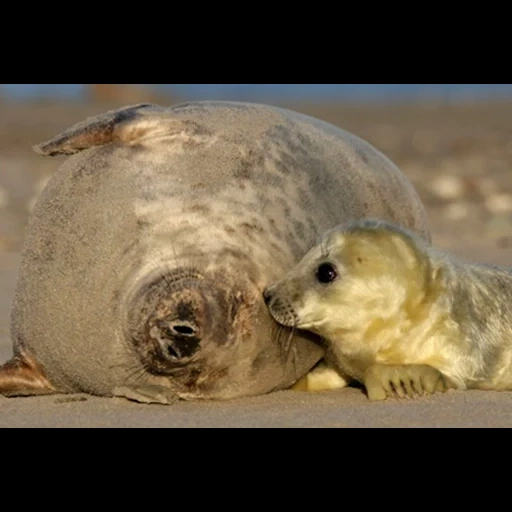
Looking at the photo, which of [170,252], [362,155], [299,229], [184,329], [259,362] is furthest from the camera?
[362,155]

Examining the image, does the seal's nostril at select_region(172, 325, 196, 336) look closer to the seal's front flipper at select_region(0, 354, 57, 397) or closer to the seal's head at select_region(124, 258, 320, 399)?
the seal's head at select_region(124, 258, 320, 399)

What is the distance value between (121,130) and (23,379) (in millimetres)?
1006

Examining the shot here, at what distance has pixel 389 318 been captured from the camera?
5.30 meters

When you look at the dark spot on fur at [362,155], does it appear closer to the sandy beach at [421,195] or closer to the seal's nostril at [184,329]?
the sandy beach at [421,195]

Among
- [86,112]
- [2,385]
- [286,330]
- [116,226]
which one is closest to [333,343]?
[286,330]

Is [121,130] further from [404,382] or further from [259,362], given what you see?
[404,382]

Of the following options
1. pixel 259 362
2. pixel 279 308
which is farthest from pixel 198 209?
pixel 259 362

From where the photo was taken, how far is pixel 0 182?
14.1 meters

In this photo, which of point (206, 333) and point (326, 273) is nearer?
point (206, 333)

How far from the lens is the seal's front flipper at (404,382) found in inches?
203

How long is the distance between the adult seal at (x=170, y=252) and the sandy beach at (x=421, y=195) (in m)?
0.12

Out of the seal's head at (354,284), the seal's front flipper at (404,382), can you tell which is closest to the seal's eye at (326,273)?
the seal's head at (354,284)

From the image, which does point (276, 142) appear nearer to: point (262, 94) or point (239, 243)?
point (239, 243)

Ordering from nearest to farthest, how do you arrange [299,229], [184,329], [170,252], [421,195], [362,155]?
[184,329]
[170,252]
[299,229]
[362,155]
[421,195]
